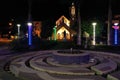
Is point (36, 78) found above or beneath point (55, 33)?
beneath

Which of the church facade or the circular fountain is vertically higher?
the church facade

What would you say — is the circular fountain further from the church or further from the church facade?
the church facade

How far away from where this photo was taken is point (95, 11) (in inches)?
2085

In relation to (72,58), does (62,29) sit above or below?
above

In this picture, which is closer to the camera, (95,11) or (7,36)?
(95,11)

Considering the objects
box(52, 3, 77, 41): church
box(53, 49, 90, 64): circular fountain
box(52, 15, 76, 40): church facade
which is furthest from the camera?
box(52, 15, 76, 40): church facade

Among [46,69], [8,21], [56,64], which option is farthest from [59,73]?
[8,21]

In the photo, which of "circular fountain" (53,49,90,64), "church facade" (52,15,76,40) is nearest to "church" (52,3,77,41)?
"church facade" (52,15,76,40)

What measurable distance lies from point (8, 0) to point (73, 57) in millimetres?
40561

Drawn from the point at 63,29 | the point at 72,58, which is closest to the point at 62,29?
the point at 63,29

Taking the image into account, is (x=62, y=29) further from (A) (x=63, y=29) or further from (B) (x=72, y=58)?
(B) (x=72, y=58)

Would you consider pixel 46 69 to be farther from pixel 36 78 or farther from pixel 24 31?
pixel 24 31

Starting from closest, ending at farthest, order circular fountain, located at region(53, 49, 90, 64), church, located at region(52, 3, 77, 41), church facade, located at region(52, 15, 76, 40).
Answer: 1. circular fountain, located at region(53, 49, 90, 64)
2. church, located at region(52, 3, 77, 41)
3. church facade, located at region(52, 15, 76, 40)

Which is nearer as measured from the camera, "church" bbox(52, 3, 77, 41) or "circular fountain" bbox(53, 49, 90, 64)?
"circular fountain" bbox(53, 49, 90, 64)
